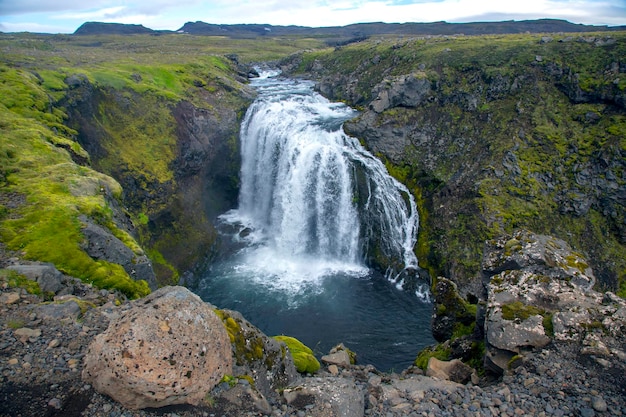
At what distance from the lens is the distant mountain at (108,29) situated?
163 m

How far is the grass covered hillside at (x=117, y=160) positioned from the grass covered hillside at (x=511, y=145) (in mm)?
15035

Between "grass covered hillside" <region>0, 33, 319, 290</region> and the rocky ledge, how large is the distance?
276cm

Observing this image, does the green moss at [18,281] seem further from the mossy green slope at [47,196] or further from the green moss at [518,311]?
the green moss at [518,311]

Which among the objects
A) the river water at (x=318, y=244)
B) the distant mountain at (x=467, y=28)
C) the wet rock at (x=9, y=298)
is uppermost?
the distant mountain at (x=467, y=28)

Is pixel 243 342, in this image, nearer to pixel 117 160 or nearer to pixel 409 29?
pixel 117 160

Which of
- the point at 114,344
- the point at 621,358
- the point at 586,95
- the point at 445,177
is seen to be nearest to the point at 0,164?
the point at 114,344

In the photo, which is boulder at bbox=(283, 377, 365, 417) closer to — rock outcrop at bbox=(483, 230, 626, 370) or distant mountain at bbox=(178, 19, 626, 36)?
rock outcrop at bbox=(483, 230, 626, 370)

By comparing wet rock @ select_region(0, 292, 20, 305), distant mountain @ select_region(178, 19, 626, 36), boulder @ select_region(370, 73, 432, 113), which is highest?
distant mountain @ select_region(178, 19, 626, 36)

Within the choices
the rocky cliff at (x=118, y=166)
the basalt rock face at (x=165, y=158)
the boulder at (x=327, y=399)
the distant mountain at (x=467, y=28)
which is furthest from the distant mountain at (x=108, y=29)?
the boulder at (x=327, y=399)

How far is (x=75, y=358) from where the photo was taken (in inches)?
305

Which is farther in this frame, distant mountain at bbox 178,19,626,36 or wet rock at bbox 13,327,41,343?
distant mountain at bbox 178,19,626,36

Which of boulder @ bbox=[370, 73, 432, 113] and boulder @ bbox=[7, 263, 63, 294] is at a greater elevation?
boulder @ bbox=[370, 73, 432, 113]

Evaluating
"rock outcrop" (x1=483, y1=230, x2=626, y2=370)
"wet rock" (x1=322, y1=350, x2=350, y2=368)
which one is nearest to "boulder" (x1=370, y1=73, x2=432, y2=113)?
"rock outcrop" (x1=483, y1=230, x2=626, y2=370)

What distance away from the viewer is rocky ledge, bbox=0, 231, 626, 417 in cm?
691
